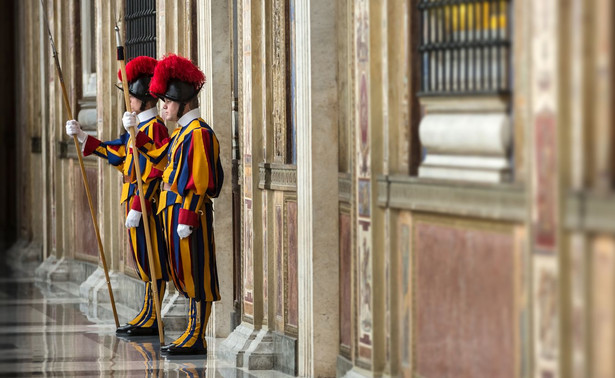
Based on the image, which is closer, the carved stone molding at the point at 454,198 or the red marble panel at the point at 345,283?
the carved stone molding at the point at 454,198

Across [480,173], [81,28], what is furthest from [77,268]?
[480,173]

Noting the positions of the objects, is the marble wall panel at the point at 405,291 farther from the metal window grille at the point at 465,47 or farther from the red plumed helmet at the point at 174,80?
the red plumed helmet at the point at 174,80

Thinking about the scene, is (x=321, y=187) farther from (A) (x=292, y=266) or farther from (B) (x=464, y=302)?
(B) (x=464, y=302)

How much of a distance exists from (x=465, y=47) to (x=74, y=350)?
509 centimetres

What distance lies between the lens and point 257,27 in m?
9.84

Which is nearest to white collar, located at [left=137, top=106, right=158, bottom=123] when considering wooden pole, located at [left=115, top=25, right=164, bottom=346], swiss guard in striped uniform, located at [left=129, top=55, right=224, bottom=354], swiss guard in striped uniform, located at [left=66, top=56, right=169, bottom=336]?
swiss guard in striped uniform, located at [left=66, top=56, right=169, bottom=336]

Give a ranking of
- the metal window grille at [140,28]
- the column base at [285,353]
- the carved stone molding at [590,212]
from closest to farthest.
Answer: the carved stone molding at [590,212]
the column base at [285,353]
the metal window grille at [140,28]

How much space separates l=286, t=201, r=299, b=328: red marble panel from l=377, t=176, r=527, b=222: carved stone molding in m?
1.84

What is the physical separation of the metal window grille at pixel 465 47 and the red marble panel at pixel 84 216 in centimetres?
864

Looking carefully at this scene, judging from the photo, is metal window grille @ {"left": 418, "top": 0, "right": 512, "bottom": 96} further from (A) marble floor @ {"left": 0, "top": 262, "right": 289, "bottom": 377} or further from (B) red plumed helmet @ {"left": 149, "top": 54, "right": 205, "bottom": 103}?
(A) marble floor @ {"left": 0, "top": 262, "right": 289, "bottom": 377}

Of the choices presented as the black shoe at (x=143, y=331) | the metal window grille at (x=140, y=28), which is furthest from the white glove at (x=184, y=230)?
the metal window grille at (x=140, y=28)

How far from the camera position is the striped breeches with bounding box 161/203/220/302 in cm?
961

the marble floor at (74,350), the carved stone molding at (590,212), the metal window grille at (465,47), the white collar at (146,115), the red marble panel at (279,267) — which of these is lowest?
the marble floor at (74,350)

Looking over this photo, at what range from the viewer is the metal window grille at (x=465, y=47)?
6.34 meters
